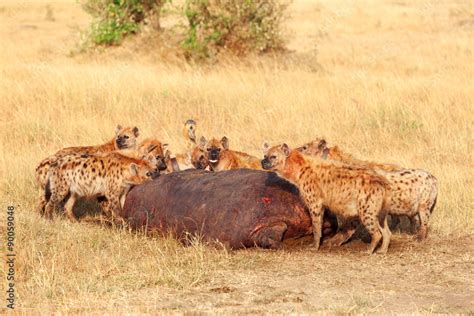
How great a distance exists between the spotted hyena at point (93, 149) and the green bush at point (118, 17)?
34.9 feet

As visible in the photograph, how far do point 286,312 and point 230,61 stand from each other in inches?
491

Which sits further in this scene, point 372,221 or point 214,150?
point 214,150

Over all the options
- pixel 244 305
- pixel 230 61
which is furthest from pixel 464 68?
pixel 244 305

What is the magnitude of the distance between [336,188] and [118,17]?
13.9 metres

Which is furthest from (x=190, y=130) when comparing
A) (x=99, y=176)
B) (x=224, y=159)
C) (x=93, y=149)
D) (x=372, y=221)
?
(x=372, y=221)

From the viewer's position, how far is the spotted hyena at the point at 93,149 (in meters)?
9.21

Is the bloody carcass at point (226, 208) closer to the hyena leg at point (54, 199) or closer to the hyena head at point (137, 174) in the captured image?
the hyena head at point (137, 174)

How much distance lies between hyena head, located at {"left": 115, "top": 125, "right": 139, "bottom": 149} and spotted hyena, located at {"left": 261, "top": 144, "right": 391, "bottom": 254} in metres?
2.38

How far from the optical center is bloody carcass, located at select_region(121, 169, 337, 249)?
7824 mm

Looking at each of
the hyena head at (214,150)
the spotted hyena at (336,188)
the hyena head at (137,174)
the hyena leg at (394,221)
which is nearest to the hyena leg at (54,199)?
the hyena head at (137,174)

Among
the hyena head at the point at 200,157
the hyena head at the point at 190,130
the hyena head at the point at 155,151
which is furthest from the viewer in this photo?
the hyena head at the point at 190,130

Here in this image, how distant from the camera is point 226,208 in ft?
26.0

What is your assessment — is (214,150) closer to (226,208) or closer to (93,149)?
(93,149)

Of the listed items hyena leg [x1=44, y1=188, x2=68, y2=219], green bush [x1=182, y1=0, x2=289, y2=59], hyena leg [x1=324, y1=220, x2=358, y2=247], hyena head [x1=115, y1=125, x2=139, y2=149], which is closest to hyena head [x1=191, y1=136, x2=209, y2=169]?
hyena head [x1=115, y1=125, x2=139, y2=149]
